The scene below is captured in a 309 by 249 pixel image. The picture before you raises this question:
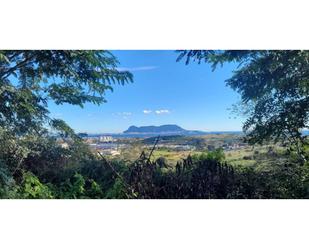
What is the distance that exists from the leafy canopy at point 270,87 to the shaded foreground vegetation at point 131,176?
0.35 m

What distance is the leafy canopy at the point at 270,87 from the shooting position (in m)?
4.64

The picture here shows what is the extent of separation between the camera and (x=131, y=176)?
476 centimetres

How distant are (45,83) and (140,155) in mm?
1178

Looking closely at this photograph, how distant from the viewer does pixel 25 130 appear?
15.9 feet

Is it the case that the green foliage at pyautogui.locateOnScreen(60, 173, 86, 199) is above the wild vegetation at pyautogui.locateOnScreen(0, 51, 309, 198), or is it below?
below

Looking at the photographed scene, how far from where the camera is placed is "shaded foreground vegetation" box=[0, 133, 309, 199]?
15.5 feet

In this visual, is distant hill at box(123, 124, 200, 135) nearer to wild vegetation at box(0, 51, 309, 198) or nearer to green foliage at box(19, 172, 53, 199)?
wild vegetation at box(0, 51, 309, 198)

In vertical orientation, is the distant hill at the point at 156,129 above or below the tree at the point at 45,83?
below

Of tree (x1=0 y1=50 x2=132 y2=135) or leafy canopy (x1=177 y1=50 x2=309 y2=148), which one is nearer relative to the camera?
leafy canopy (x1=177 y1=50 x2=309 y2=148)

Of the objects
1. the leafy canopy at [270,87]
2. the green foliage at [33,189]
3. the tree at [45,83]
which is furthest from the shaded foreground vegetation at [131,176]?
the leafy canopy at [270,87]

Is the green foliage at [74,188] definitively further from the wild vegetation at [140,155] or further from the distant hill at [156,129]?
the distant hill at [156,129]

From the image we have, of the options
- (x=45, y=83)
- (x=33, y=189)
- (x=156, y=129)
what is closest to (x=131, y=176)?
(x=156, y=129)

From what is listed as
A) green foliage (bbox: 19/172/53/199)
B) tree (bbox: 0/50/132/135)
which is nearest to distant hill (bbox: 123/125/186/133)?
tree (bbox: 0/50/132/135)
